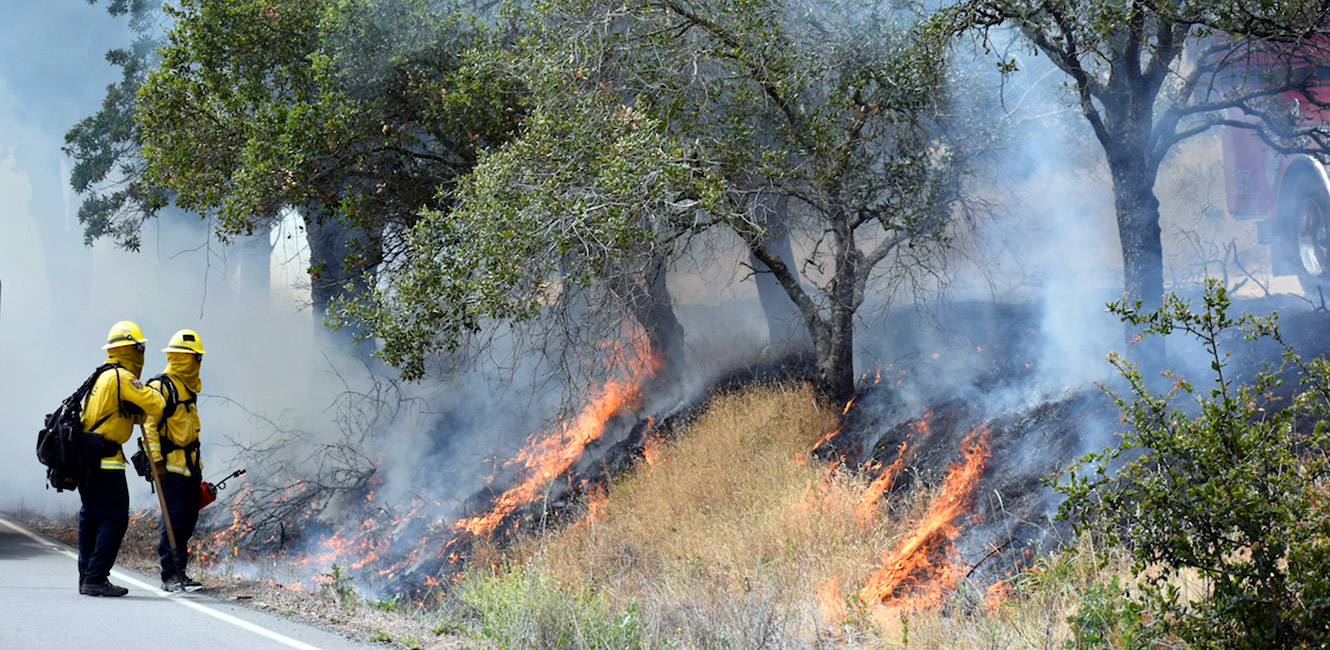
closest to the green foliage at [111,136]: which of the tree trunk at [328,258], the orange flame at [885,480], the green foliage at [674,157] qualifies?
the tree trunk at [328,258]

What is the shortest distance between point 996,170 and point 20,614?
11.4 meters

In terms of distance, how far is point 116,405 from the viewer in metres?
7.66

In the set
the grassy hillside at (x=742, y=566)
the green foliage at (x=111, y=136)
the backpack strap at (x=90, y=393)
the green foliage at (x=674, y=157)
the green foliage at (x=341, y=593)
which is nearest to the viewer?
the grassy hillside at (x=742, y=566)

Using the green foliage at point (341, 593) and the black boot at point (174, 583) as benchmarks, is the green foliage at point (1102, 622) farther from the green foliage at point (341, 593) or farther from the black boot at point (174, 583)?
the black boot at point (174, 583)

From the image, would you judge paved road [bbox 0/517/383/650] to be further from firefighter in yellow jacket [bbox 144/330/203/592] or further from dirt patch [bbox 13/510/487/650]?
firefighter in yellow jacket [bbox 144/330/203/592]

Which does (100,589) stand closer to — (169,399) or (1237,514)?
(169,399)

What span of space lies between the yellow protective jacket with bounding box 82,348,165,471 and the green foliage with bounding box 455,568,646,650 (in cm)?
301

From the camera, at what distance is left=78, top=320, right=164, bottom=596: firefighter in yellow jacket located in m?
7.44

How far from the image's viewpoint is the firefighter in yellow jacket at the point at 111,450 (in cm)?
744

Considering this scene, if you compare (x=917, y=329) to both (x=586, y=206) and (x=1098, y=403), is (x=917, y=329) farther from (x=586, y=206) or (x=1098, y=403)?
(x=586, y=206)

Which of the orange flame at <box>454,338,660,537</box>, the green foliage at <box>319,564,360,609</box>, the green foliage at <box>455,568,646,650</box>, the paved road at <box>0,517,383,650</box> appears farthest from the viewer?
the orange flame at <box>454,338,660,537</box>

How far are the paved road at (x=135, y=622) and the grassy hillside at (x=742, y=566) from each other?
118 cm

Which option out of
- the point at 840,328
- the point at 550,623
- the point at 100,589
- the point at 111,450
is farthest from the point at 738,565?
the point at 111,450

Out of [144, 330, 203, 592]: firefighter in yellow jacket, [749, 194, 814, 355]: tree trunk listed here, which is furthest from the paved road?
[749, 194, 814, 355]: tree trunk
